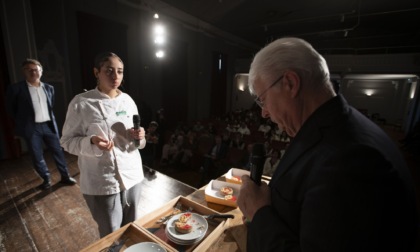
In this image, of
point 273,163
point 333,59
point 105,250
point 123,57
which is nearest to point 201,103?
point 123,57

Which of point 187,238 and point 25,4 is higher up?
point 25,4

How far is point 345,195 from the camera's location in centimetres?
51

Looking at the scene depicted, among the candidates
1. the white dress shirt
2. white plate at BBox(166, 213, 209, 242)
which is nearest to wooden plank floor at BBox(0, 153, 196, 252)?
the white dress shirt

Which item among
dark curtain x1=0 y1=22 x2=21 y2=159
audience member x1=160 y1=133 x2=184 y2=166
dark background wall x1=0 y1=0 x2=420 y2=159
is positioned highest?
dark background wall x1=0 y1=0 x2=420 y2=159

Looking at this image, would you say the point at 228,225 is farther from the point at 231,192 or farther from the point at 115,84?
the point at 115,84

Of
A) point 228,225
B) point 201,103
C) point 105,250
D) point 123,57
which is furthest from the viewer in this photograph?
point 201,103

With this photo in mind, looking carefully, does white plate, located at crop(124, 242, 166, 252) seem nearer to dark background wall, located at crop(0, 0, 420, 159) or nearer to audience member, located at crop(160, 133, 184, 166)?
dark background wall, located at crop(0, 0, 420, 159)

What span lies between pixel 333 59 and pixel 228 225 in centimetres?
1276

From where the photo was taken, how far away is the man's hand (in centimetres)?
77

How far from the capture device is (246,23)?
8797 millimetres

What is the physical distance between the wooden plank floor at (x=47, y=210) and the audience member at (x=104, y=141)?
1.06 meters

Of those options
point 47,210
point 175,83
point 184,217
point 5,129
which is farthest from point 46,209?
point 175,83

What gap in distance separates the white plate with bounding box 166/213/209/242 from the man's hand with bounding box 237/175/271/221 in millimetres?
392

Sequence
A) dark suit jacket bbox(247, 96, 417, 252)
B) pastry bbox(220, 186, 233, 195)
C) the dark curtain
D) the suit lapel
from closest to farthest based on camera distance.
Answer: dark suit jacket bbox(247, 96, 417, 252) → the suit lapel → pastry bbox(220, 186, 233, 195) → the dark curtain
